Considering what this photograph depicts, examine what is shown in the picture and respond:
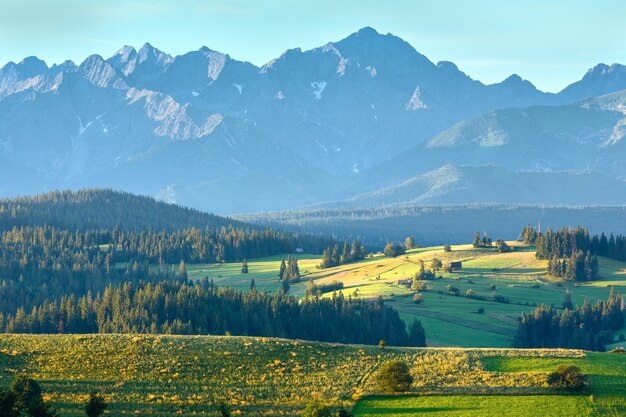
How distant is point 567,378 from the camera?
90.9 metres

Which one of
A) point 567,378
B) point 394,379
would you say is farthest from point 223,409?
point 567,378

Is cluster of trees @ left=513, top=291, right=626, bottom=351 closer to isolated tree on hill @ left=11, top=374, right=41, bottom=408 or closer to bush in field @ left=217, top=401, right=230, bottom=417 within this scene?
bush in field @ left=217, top=401, right=230, bottom=417

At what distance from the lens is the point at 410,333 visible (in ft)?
531

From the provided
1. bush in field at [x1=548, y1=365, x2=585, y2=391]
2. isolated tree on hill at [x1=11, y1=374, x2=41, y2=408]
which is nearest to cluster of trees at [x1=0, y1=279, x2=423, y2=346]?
bush in field at [x1=548, y1=365, x2=585, y2=391]

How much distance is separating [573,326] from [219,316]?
60475 mm

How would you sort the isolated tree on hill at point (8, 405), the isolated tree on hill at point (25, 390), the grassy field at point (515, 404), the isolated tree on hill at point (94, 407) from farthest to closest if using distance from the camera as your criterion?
the grassy field at point (515, 404), the isolated tree on hill at point (25, 390), the isolated tree on hill at point (94, 407), the isolated tree on hill at point (8, 405)

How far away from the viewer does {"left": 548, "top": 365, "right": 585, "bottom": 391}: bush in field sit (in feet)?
296

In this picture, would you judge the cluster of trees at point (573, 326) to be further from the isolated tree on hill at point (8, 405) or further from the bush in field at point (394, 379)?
the isolated tree on hill at point (8, 405)

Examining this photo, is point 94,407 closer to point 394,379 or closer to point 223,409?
point 223,409

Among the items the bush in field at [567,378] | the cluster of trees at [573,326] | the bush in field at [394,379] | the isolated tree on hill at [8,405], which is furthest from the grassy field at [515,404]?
the cluster of trees at [573,326]

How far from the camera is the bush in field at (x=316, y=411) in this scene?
7631cm

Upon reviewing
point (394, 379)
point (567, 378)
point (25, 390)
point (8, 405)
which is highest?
point (8, 405)

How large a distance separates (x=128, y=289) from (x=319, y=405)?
10197 centimetres

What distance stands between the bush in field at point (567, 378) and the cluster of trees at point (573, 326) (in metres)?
76.0
